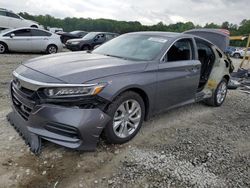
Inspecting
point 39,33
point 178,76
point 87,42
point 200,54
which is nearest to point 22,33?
point 39,33

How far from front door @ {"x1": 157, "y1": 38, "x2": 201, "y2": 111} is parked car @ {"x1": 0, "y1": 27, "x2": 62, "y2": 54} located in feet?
31.8

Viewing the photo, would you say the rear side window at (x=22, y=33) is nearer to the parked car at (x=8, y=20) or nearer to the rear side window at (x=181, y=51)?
the parked car at (x=8, y=20)

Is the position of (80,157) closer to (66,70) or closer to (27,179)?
(27,179)

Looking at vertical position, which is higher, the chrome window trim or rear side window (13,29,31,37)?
the chrome window trim

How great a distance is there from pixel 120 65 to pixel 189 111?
241 centimetres

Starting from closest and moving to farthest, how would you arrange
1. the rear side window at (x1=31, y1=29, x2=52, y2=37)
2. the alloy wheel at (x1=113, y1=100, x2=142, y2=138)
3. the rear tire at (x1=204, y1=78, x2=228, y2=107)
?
the alloy wheel at (x1=113, y1=100, x2=142, y2=138) → the rear tire at (x1=204, y1=78, x2=228, y2=107) → the rear side window at (x1=31, y1=29, x2=52, y2=37)

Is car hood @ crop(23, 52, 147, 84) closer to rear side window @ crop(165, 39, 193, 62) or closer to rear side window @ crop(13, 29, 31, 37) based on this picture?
rear side window @ crop(165, 39, 193, 62)

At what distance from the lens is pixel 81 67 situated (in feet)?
10.7

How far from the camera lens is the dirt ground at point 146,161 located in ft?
9.12

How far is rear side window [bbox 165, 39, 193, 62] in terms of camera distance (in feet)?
13.7

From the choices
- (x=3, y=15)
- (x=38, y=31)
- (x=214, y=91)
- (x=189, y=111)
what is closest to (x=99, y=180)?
(x=189, y=111)

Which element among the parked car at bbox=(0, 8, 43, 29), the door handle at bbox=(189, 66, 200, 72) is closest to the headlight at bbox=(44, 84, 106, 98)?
the door handle at bbox=(189, 66, 200, 72)

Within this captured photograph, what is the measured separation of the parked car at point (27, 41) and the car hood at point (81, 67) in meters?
9.23

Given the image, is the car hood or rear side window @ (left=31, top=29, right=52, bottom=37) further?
rear side window @ (left=31, top=29, right=52, bottom=37)
